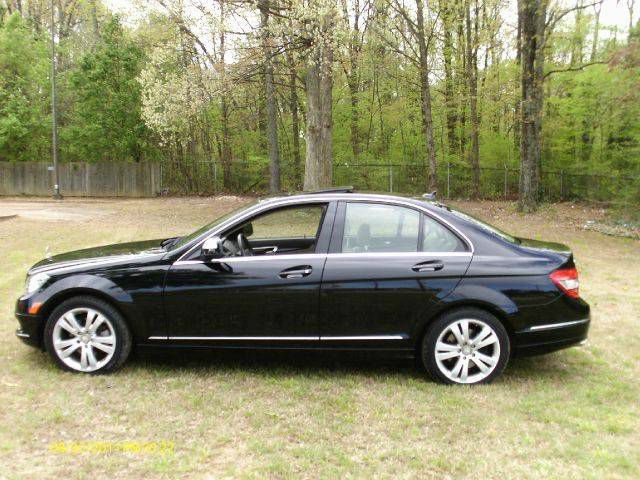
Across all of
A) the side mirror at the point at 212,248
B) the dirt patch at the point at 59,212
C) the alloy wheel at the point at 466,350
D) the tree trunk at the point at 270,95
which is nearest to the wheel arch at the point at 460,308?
the alloy wheel at the point at 466,350

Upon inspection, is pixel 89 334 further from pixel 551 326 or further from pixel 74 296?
pixel 551 326

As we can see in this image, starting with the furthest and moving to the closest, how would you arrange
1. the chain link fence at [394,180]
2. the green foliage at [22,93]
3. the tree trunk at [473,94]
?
the green foliage at [22,93], the tree trunk at [473,94], the chain link fence at [394,180]

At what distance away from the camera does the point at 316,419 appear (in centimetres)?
397

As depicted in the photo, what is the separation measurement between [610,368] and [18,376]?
4.93 metres

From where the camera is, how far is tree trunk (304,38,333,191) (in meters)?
17.9

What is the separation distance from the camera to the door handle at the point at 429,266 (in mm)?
4559

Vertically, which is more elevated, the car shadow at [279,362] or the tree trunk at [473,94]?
the tree trunk at [473,94]

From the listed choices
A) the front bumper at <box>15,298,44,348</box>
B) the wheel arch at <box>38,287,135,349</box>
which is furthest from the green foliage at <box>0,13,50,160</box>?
the wheel arch at <box>38,287,135,349</box>

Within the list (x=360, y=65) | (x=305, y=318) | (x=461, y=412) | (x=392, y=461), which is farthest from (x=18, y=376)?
(x=360, y=65)

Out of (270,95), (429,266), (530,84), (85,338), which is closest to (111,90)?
(270,95)

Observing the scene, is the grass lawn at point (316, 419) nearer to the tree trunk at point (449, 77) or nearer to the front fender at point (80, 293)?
the front fender at point (80, 293)

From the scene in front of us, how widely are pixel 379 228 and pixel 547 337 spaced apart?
1.55 m

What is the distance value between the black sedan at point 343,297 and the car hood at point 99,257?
41 millimetres

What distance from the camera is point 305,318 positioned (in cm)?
459
